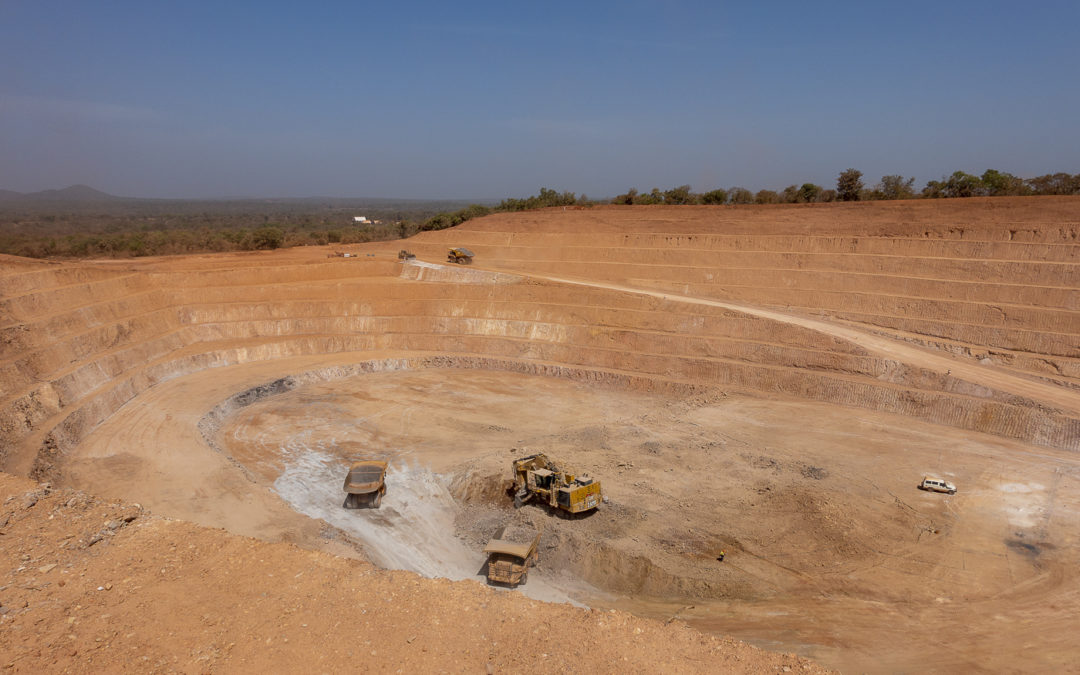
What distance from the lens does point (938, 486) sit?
19000 mm

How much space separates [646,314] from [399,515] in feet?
65.2

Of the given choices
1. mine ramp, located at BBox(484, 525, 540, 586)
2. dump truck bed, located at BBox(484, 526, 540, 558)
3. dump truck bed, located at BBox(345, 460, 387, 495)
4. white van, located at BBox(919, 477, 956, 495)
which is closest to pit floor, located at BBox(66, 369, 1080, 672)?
white van, located at BBox(919, 477, 956, 495)

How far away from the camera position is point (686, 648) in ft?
29.7

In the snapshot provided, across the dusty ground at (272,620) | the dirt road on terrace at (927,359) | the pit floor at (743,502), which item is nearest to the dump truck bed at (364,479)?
the pit floor at (743,502)

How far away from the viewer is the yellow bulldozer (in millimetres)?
17516

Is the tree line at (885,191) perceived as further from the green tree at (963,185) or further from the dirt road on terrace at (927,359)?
the dirt road on terrace at (927,359)

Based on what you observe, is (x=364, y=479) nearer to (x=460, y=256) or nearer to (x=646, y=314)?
(x=646, y=314)

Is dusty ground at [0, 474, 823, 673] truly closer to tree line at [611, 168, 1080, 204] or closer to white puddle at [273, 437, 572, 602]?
white puddle at [273, 437, 572, 602]

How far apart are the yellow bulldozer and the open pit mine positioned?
634 millimetres

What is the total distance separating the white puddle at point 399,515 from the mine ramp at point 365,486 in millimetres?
232

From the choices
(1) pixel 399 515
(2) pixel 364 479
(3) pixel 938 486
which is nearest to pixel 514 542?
(1) pixel 399 515

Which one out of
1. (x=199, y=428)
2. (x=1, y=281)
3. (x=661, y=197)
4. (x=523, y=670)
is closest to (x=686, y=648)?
(x=523, y=670)

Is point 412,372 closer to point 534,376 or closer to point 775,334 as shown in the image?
point 534,376

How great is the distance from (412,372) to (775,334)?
766 inches
